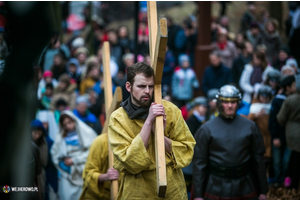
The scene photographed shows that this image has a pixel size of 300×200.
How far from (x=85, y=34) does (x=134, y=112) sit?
11.0 m

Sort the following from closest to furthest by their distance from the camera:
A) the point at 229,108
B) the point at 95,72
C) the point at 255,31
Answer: the point at 229,108
the point at 95,72
the point at 255,31

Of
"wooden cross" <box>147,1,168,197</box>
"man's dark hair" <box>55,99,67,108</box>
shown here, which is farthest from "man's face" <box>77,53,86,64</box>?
"wooden cross" <box>147,1,168,197</box>

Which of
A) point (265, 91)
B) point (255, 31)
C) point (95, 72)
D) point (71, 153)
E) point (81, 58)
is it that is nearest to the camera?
point (71, 153)

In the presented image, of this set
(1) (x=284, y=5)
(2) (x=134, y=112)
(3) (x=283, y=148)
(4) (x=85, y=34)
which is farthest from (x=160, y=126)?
(1) (x=284, y=5)

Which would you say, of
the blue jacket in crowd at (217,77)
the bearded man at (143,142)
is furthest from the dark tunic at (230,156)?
the blue jacket in crowd at (217,77)

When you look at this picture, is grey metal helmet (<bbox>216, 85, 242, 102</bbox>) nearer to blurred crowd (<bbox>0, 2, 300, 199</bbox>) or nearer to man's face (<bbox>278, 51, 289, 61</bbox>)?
blurred crowd (<bbox>0, 2, 300, 199</bbox>)

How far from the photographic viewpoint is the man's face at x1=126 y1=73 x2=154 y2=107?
10.00 ft

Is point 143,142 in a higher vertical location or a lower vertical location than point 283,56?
lower

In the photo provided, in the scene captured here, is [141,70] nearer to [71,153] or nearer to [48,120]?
[71,153]

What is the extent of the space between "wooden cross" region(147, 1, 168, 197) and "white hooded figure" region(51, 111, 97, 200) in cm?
319

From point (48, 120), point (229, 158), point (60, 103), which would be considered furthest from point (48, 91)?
point (229, 158)

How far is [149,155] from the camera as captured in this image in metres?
3.16

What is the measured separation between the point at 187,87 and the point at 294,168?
Answer: 3.79 metres

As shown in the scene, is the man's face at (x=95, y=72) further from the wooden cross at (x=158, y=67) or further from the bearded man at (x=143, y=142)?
the wooden cross at (x=158, y=67)
